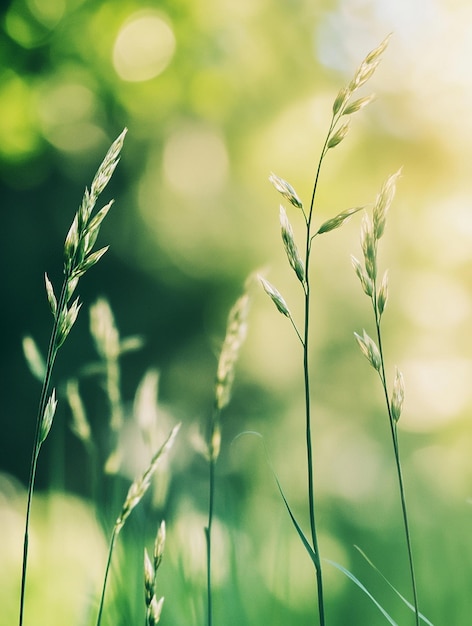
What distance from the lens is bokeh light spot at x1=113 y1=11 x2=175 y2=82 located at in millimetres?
3168

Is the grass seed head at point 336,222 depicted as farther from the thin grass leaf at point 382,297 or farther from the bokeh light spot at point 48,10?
the bokeh light spot at point 48,10

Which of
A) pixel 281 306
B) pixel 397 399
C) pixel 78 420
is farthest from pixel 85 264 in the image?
pixel 78 420

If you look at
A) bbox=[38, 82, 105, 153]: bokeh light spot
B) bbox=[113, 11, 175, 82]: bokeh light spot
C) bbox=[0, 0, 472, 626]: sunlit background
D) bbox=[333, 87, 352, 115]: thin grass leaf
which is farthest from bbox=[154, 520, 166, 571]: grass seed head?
bbox=[38, 82, 105, 153]: bokeh light spot

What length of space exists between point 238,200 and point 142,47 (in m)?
0.90

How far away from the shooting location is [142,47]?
3176mm

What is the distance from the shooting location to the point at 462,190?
321 cm

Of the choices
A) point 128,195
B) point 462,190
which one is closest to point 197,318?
point 128,195

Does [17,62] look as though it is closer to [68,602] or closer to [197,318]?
[197,318]

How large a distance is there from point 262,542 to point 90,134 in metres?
2.75

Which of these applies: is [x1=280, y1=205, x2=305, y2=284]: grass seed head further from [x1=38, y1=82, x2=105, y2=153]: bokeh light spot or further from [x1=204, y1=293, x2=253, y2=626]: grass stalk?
[x1=38, y1=82, x2=105, y2=153]: bokeh light spot

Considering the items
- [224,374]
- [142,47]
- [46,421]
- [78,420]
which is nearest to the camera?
[46,421]

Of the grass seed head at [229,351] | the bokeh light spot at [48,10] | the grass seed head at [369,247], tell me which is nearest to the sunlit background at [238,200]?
the bokeh light spot at [48,10]

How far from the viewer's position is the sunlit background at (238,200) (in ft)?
10.4

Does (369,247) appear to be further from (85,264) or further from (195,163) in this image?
(195,163)
